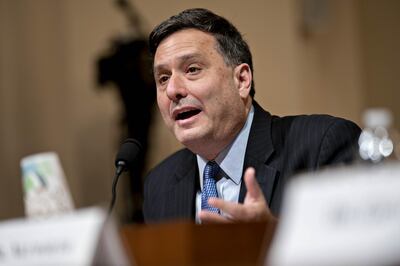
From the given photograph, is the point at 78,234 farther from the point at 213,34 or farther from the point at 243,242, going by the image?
the point at 213,34

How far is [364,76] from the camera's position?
21.7 feet

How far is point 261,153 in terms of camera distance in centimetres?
250

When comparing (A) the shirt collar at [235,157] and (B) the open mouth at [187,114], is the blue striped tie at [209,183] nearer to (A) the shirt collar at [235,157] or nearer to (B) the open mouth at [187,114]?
(A) the shirt collar at [235,157]

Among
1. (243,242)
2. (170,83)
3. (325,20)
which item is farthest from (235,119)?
(325,20)

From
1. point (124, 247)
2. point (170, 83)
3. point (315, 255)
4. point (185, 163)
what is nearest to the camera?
point (315, 255)

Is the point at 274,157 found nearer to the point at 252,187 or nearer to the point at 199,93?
the point at 199,93

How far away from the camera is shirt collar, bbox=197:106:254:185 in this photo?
2.55m

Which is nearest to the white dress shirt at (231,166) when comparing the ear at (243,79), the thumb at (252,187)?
the ear at (243,79)

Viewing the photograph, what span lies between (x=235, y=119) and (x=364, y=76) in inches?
166

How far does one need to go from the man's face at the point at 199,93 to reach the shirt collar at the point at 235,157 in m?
0.02

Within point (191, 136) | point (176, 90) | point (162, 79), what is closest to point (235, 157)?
point (191, 136)

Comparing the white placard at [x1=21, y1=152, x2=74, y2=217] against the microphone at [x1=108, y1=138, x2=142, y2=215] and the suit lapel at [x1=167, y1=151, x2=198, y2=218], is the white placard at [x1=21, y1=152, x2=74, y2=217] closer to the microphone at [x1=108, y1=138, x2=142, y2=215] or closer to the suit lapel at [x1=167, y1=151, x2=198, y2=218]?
the microphone at [x1=108, y1=138, x2=142, y2=215]

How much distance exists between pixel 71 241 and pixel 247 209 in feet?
1.58

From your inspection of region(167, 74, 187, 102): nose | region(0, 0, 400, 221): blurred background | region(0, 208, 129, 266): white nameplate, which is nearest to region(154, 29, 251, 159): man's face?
→ region(167, 74, 187, 102): nose
